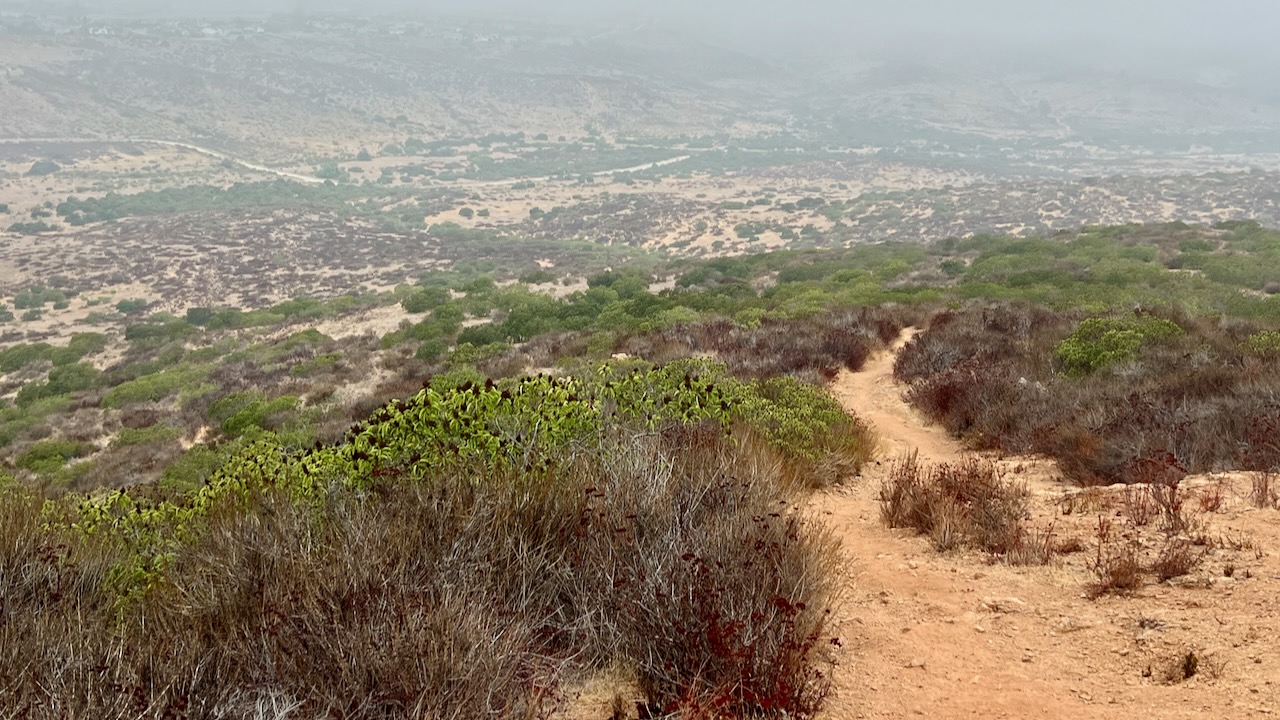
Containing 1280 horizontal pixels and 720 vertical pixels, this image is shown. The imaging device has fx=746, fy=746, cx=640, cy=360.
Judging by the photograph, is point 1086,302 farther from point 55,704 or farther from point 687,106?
point 687,106

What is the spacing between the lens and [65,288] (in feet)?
142

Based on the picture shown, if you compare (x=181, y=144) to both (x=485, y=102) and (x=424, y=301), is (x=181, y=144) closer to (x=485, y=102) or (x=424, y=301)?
(x=485, y=102)

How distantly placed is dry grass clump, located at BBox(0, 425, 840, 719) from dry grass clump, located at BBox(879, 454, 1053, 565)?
125 centimetres

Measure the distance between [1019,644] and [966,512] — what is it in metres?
1.60

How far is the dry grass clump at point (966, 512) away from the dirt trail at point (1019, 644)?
0.15 metres

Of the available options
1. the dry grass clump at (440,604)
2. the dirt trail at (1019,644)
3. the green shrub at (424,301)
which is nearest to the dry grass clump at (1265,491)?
the dirt trail at (1019,644)

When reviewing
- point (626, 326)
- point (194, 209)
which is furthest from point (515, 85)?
point (626, 326)

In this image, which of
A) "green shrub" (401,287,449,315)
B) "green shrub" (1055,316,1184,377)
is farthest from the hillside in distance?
"green shrub" (1055,316,1184,377)

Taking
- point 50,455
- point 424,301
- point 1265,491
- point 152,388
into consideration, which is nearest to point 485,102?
point 424,301

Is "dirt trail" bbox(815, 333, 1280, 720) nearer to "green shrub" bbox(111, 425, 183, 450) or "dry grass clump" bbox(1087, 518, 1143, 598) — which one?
"dry grass clump" bbox(1087, 518, 1143, 598)

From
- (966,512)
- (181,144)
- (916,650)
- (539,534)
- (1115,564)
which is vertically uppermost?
(539,534)

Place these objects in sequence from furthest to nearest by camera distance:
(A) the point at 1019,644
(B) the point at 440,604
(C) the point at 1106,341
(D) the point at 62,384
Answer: (D) the point at 62,384 → (C) the point at 1106,341 → (A) the point at 1019,644 → (B) the point at 440,604

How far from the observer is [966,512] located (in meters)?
5.01

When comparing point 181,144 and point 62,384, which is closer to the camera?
point 62,384
